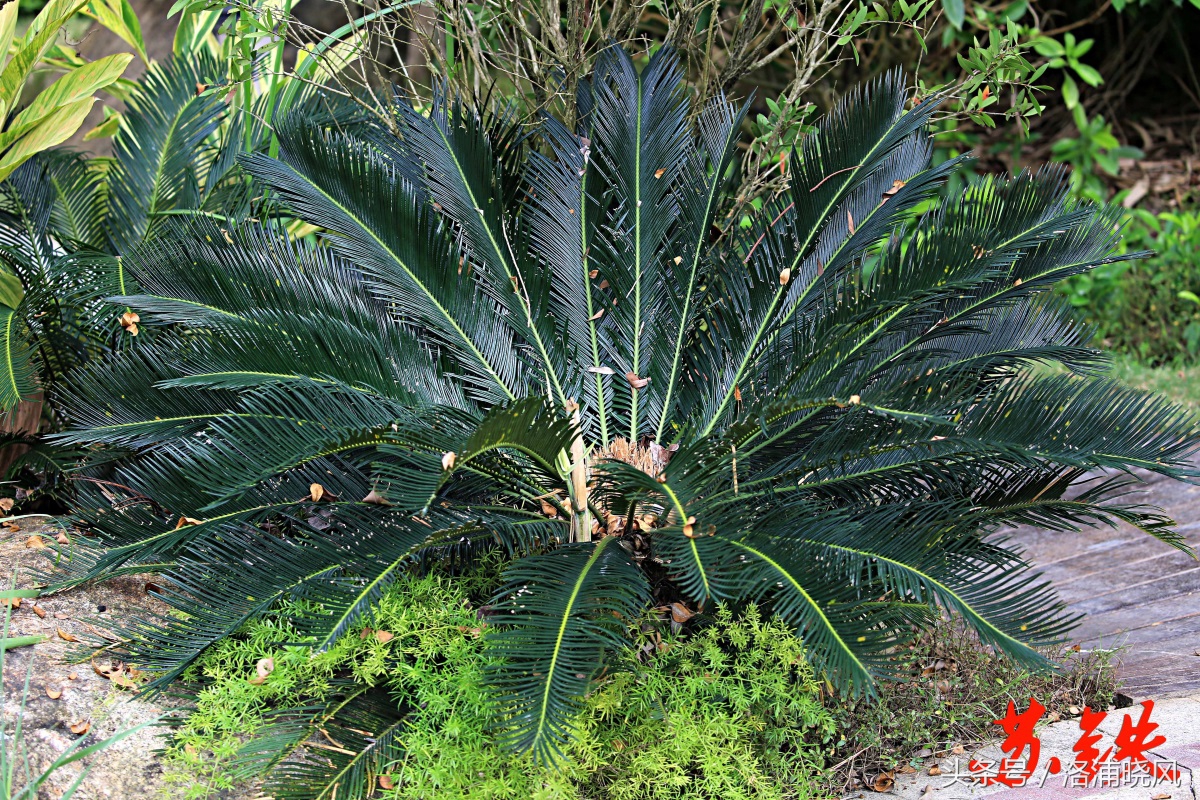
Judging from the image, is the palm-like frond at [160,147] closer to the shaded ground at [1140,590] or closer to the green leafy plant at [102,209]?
the green leafy plant at [102,209]

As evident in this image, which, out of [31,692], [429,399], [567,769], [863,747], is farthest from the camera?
[429,399]

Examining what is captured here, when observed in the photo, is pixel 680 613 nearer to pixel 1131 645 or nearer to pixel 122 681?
pixel 122 681

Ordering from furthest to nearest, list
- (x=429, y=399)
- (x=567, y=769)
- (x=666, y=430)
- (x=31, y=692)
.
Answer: (x=666, y=430) → (x=429, y=399) → (x=31, y=692) → (x=567, y=769)

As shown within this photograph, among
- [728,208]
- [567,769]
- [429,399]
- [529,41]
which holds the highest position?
[529,41]

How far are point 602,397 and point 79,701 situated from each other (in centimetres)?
161

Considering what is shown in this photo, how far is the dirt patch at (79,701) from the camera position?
2156 millimetres

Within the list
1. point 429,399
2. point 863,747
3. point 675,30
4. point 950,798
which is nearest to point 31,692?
point 429,399

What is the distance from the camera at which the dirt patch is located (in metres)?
2.16

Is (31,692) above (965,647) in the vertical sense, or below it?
above

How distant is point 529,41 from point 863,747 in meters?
2.43

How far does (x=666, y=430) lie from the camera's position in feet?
9.75

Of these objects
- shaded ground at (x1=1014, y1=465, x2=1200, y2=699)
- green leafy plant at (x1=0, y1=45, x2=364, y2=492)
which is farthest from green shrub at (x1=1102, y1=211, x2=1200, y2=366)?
green leafy plant at (x1=0, y1=45, x2=364, y2=492)

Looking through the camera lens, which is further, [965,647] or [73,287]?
[73,287]

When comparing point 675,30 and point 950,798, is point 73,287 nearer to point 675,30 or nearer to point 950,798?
point 675,30
